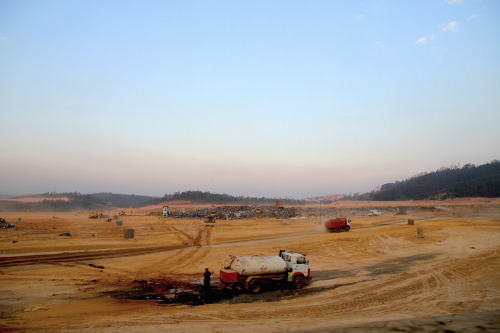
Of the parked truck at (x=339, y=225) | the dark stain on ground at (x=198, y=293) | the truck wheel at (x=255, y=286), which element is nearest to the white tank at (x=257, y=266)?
the truck wheel at (x=255, y=286)

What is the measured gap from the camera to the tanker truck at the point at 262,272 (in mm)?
19922

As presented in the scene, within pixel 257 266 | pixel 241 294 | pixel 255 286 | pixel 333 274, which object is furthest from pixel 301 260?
pixel 333 274

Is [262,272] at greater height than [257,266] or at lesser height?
lesser

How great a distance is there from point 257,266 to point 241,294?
202cm

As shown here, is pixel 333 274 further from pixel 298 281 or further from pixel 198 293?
pixel 198 293

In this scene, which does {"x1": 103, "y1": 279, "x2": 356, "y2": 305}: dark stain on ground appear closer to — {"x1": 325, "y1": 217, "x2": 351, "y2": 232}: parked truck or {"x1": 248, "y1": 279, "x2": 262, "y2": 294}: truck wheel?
{"x1": 248, "y1": 279, "x2": 262, "y2": 294}: truck wheel

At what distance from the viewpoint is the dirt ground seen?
14359 mm

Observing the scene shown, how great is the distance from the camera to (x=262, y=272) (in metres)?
20.3

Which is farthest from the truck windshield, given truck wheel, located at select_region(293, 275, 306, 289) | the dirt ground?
the dirt ground

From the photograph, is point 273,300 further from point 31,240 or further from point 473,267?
point 31,240

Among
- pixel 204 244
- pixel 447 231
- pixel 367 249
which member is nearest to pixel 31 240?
pixel 204 244

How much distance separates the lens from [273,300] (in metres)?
18.8

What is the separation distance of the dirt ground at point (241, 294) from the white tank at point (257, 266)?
1.37m

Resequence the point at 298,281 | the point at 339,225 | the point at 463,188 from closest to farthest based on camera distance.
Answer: the point at 298,281 → the point at 339,225 → the point at 463,188
